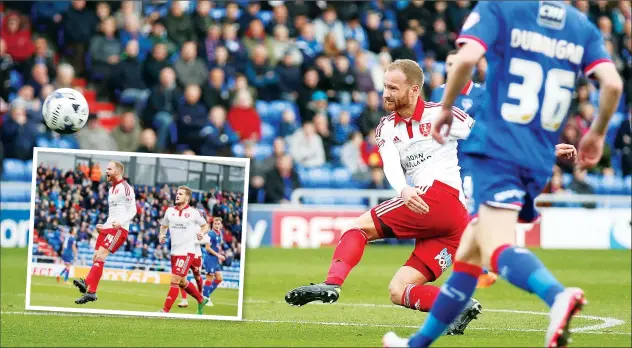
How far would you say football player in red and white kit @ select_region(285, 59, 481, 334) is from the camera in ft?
26.1

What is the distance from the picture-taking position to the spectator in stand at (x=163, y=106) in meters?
18.7

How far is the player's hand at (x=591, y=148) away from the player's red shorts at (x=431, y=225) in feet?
6.48

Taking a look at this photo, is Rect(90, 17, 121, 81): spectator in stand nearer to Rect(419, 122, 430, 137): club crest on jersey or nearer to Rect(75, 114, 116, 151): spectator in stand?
Rect(75, 114, 116, 151): spectator in stand

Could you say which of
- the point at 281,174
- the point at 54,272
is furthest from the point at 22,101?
the point at 54,272

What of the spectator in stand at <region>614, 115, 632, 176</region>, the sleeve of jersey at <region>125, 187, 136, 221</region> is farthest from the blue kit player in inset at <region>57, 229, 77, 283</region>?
the spectator in stand at <region>614, 115, 632, 176</region>

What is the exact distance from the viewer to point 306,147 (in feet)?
65.4

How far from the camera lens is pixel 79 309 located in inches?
356

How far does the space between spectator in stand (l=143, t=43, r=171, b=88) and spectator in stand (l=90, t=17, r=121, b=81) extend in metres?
0.52

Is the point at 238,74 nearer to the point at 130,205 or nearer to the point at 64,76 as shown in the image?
the point at 64,76

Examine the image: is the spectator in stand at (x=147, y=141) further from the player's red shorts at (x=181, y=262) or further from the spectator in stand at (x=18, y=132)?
the player's red shorts at (x=181, y=262)

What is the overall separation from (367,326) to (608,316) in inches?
96.9

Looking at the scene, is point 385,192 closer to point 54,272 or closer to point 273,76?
point 273,76

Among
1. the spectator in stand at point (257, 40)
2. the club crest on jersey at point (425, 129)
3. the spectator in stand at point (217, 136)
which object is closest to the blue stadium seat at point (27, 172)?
the spectator in stand at point (217, 136)

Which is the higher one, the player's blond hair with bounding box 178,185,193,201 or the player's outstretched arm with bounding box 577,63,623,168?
the player's outstretched arm with bounding box 577,63,623,168
